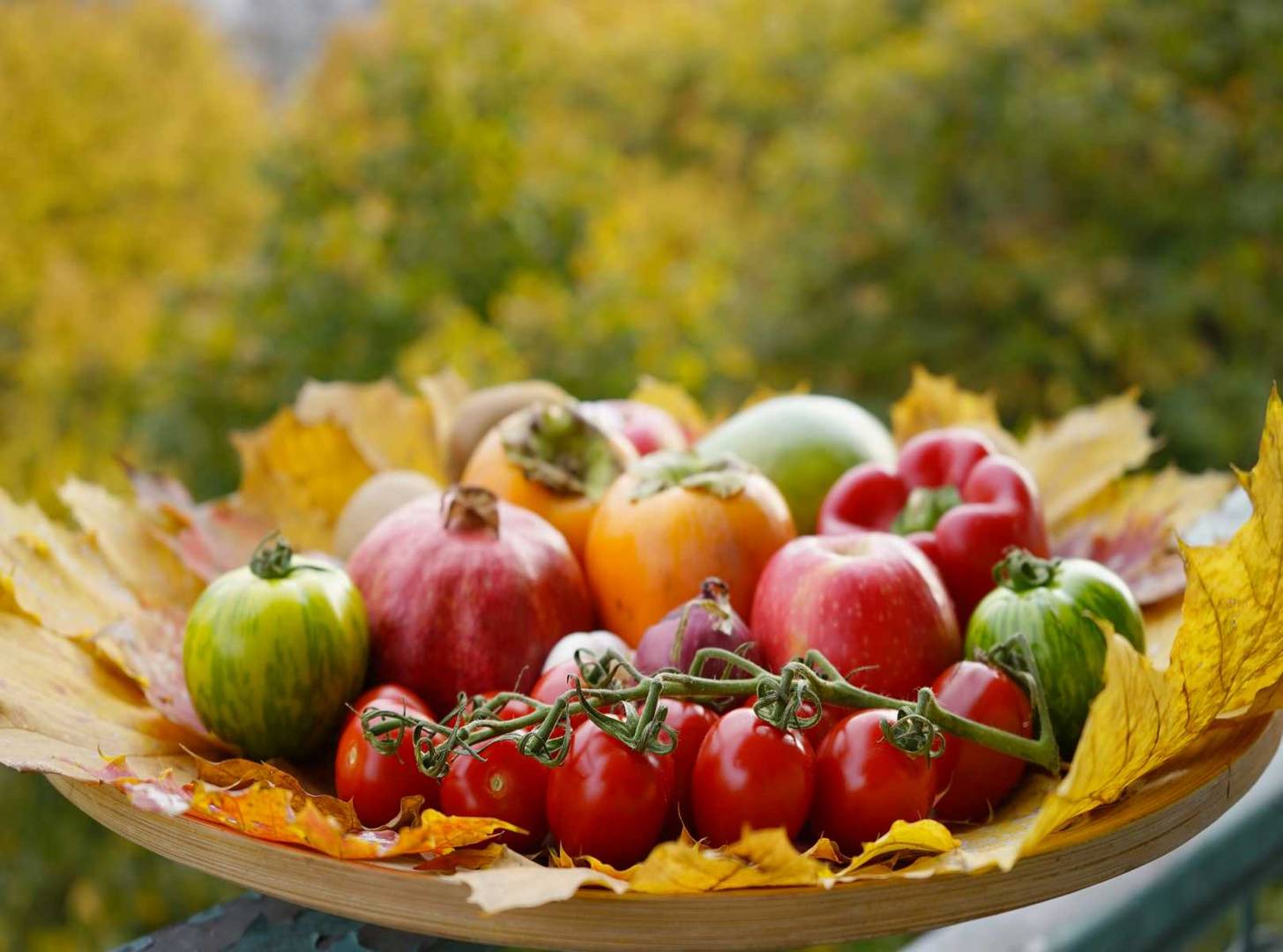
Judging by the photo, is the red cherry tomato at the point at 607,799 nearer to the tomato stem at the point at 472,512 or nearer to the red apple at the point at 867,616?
the red apple at the point at 867,616

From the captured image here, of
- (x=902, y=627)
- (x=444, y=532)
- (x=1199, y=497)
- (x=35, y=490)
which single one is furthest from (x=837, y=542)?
(x=35, y=490)

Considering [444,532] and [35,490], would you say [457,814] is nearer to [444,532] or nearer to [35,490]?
[444,532]

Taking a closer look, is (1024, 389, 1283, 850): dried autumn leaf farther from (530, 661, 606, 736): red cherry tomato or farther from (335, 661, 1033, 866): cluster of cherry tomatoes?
(530, 661, 606, 736): red cherry tomato

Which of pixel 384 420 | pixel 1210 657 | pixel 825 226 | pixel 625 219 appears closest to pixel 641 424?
pixel 384 420

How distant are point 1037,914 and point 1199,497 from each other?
49 cm

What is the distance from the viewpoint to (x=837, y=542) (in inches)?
45.3

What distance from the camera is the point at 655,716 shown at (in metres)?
0.87

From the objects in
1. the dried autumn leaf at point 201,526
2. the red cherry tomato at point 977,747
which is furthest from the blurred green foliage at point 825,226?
the red cherry tomato at point 977,747

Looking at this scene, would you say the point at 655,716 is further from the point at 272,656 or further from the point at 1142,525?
the point at 1142,525

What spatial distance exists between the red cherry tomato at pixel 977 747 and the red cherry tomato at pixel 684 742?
177 millimetres

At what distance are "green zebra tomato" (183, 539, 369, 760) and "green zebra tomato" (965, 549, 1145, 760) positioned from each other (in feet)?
1.73

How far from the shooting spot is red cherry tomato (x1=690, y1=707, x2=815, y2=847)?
0.87 m

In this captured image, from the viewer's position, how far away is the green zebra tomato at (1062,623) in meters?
1.03

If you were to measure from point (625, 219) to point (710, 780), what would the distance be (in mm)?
2740
